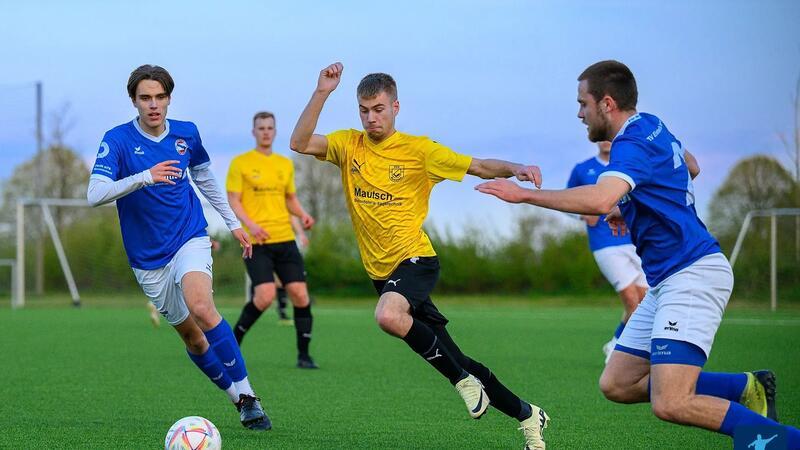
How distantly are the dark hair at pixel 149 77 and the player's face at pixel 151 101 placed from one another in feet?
0.08

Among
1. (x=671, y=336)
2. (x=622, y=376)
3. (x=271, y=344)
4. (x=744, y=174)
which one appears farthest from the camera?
(x=744, y=174)

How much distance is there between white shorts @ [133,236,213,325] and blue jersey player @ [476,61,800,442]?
9.50ft

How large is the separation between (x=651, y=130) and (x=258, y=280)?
680 cm

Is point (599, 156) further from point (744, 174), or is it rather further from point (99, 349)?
point (744, 174)

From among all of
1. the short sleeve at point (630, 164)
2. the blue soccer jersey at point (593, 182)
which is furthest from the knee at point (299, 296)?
the short sleeve at point (630, 164)

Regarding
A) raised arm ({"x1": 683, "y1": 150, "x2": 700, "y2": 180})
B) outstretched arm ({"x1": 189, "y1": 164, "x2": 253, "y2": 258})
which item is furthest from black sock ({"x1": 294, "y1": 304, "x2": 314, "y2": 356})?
raised arm ({"x1": 683, "y1": 150, "x2": 700, "y2": 180})

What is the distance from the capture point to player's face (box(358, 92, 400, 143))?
6.32 metres

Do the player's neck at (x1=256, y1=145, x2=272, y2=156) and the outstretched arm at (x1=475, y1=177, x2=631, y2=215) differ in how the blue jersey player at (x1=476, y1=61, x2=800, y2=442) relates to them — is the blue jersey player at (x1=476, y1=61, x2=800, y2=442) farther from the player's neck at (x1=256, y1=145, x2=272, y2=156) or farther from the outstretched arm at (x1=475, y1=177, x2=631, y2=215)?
the player's neck at (x1=256, y1=145, x2=272, y2=156)

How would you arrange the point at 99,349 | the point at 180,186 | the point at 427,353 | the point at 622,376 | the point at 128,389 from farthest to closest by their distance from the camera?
the point at 99,349 → the point at 128,389 → the point at 180,186 → the point at 427,353 → the point at 622,376

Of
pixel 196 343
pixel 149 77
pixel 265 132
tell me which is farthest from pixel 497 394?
pixel 265 132

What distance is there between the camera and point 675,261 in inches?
186

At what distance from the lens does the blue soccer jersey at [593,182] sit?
1051 cm

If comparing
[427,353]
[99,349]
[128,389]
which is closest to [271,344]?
[99,349]

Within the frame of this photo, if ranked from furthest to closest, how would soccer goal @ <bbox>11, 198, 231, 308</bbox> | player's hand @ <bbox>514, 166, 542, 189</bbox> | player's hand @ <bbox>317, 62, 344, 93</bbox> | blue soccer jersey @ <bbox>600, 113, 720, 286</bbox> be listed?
soccer goal @ <bbox>11, 198, 231, 308</bbox>
player's hand @ <bbox>317, 62, 344, 93</bbox>
player's hand @ <bbox>514, 166, 542, 189</bbox>
blue soccer jersey @ <bbox>600, 113, 720, 286</bbox>
